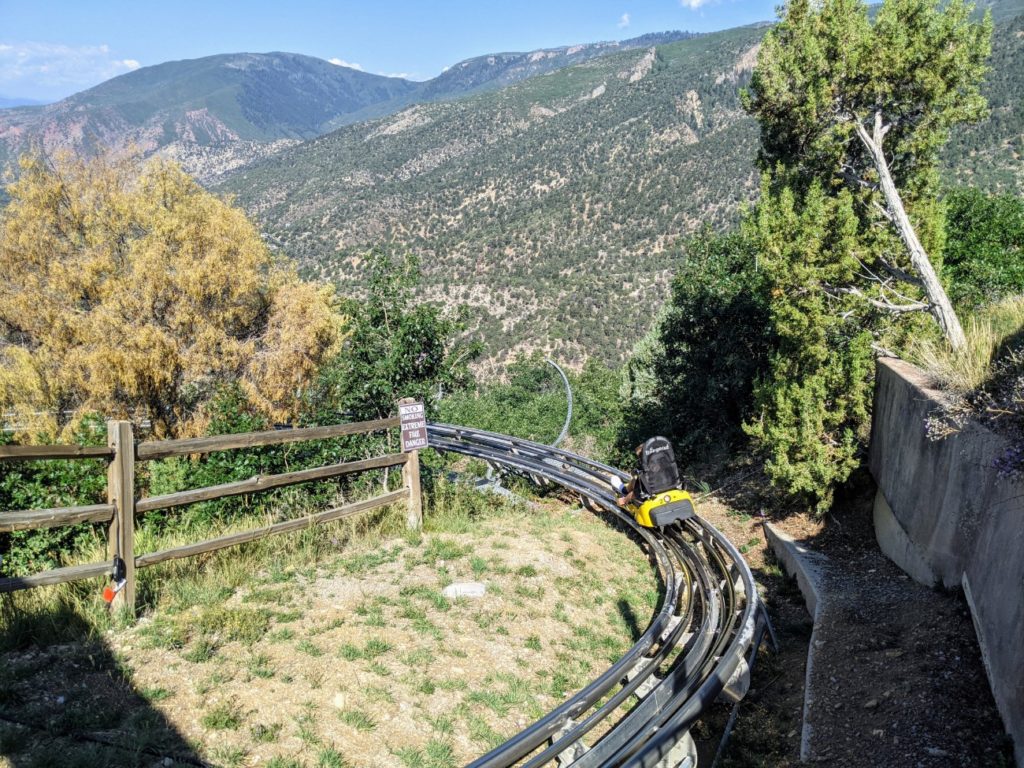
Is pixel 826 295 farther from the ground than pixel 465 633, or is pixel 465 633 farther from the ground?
pixel 826 295

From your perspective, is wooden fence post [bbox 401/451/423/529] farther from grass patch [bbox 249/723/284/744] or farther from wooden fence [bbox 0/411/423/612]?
grass patch [bbox 249/723/284/744]

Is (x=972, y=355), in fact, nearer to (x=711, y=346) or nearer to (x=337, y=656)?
(x=337, y=656)

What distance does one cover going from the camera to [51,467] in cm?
762

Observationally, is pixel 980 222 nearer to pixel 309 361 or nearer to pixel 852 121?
pixel 852 121

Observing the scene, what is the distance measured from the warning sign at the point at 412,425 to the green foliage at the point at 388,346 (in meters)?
5.01

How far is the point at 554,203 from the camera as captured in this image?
110250mm

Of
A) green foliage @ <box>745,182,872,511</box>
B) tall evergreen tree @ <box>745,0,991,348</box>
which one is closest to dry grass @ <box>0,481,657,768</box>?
green foliage @ <box>745,182,872,511</box>

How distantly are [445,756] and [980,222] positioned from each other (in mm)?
24994

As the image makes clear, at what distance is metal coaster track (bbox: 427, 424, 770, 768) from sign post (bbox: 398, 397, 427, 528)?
320cm

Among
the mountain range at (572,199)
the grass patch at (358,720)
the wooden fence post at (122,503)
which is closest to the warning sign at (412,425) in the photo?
the wooden fence post at (122,503)

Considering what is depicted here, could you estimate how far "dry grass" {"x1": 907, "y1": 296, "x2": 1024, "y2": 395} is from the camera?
279 inches

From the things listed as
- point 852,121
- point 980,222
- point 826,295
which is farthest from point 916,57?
point 980,222

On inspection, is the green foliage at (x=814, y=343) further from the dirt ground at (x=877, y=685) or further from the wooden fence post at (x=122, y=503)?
the wooden fence post at (x=122, y=503)

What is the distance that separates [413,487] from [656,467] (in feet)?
12.5
